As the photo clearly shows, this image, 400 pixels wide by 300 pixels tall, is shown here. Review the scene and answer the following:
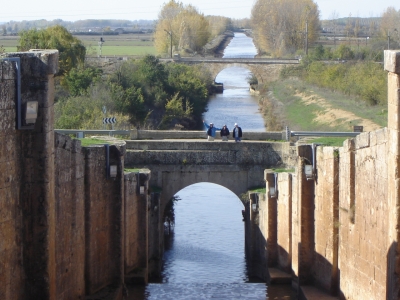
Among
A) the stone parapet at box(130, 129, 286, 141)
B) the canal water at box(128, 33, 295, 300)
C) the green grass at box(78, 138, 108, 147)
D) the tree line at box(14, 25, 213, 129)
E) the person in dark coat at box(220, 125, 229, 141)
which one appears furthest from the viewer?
the tree line at box(14, 25, 213, 129)

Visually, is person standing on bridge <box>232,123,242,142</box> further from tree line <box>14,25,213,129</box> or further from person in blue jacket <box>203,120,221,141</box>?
tree line <box>14,25,213,129</box>

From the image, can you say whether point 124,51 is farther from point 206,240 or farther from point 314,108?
point 206,240

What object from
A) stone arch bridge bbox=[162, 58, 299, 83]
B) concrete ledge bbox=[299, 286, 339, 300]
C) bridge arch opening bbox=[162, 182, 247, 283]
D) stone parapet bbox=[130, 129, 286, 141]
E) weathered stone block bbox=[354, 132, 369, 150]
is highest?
stone arch bridge bbox=[162, 58, 299, 83]

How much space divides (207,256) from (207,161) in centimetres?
299

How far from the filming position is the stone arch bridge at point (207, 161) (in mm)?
25625

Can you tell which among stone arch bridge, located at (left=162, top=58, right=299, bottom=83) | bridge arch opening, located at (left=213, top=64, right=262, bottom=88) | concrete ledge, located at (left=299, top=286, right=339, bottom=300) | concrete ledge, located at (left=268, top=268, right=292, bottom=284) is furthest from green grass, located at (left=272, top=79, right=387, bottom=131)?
bridge arch opening, located at (left=213, top=64, right=262, bottom=88)

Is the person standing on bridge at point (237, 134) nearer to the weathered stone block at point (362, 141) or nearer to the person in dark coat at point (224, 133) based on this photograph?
the person in dark coat at point (224, 133)

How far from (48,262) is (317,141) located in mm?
8972

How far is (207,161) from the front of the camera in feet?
84.7

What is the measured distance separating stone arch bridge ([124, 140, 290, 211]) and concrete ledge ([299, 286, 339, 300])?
7404 mm

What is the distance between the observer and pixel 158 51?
9256 cm

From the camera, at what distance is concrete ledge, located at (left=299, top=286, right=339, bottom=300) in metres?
17.5

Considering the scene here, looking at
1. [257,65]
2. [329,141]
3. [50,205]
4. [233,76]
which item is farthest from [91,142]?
[233,76]

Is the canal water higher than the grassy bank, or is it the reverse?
the grassy bank
